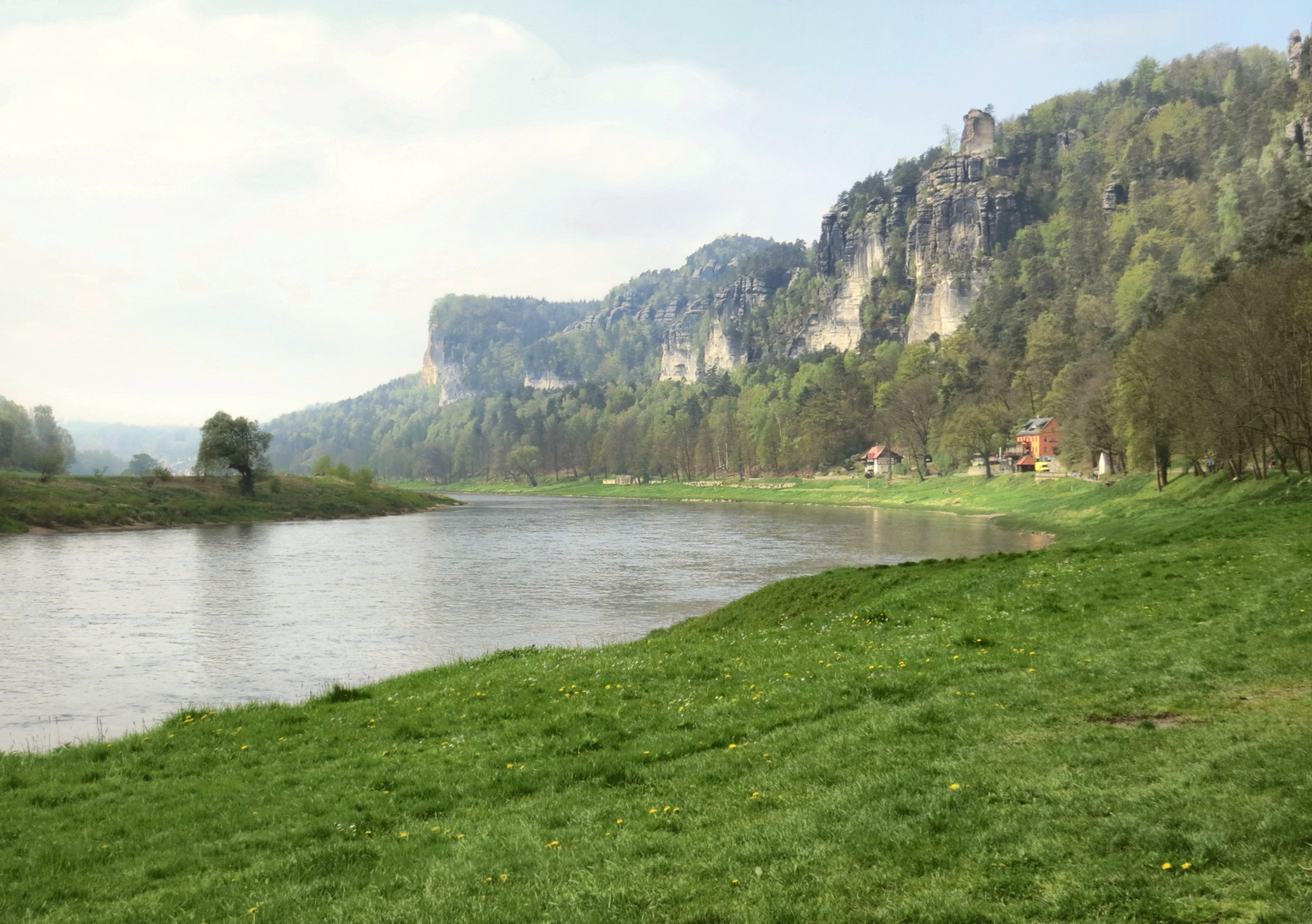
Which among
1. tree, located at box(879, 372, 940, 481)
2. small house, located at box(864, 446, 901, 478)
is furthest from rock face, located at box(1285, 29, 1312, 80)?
small house, located at box(864, 446, 901, 478)

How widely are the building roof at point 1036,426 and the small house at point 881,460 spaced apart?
27.8m

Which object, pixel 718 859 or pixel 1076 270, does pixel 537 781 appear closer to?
pixel 718 859

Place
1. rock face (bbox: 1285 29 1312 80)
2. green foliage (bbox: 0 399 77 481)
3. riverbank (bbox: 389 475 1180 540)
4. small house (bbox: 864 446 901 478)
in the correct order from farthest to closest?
1. rock face (bbox: 1285 29 1312 80)
2. small house (bbox: 864 446 901 478)
3. green foliage (bbox: 0 399 77 481)
4. riverbank (bbox: 389 475 1180 540)

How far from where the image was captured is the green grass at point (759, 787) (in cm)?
794

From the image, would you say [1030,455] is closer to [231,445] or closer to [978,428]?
[978,428]

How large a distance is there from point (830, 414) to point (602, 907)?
16689 cm

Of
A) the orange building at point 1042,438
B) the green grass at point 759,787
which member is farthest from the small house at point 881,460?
the green grass at point 759,787

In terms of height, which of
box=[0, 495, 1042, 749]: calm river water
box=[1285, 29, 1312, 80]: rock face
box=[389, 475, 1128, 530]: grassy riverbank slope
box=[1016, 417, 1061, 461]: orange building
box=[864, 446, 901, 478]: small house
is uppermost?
box=[1285, 29, 1312, 80]: rock face

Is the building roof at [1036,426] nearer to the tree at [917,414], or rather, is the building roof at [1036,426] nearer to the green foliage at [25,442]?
the tree at [917,414]

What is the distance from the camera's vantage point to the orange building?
121 m

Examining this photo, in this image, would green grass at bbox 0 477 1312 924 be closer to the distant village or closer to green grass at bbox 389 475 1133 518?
green grass at bbox 389 475 1133 518

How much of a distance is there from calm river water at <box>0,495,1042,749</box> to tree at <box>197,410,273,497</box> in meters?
21.1

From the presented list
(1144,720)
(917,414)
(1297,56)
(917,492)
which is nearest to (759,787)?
(1144,720)

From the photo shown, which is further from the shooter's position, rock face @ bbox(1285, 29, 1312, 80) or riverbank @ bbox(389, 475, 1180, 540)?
rock face @ bbox(1285, 29, 1312, 80)
